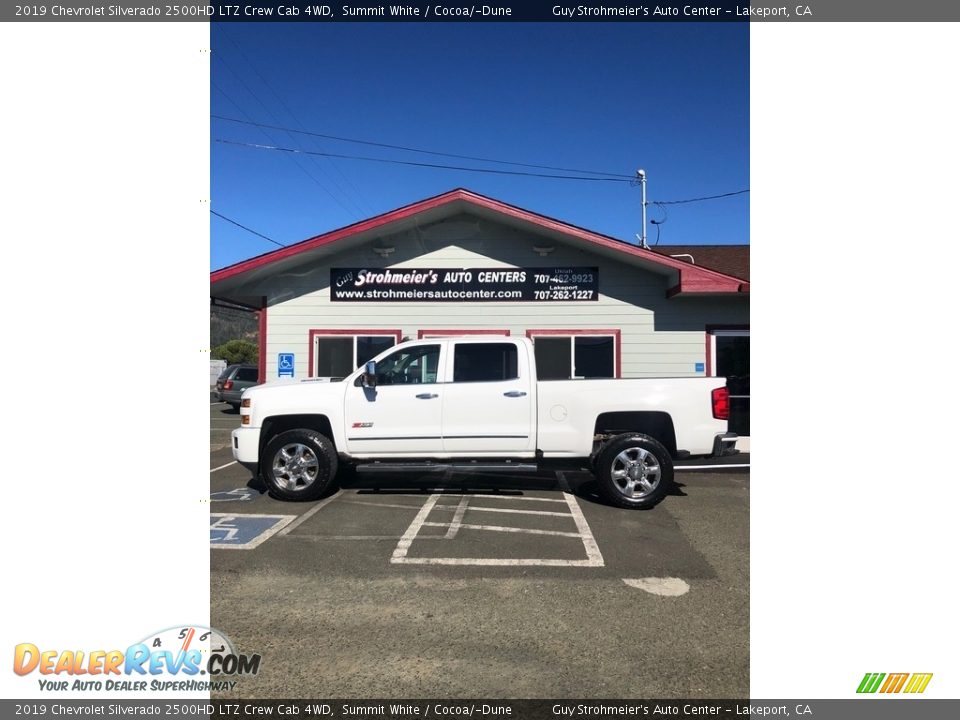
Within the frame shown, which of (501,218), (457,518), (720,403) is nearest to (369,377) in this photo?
(457,518)

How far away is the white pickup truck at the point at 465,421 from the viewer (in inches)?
249

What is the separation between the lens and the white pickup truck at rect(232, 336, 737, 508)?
6316 mm

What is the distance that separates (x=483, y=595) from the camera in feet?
12.7

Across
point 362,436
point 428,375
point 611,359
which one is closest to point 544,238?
point 611,359

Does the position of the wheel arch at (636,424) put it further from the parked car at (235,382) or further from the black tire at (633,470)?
the parked car at (235,382)

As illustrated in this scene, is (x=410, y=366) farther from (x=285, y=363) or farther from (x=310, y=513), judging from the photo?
(x=285, y=363)

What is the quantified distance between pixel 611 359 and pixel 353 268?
17.0ft

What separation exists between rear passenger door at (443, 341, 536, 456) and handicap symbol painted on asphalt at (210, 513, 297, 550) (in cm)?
196

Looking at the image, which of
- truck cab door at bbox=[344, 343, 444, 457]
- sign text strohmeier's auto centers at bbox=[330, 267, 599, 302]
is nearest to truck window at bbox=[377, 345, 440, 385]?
truck cab door at bbox=[344, 343, 444, 457]

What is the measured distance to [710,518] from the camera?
5918mm

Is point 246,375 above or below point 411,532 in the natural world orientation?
above

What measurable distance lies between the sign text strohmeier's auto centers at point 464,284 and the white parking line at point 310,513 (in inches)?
190

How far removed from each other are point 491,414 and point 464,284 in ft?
15.8
